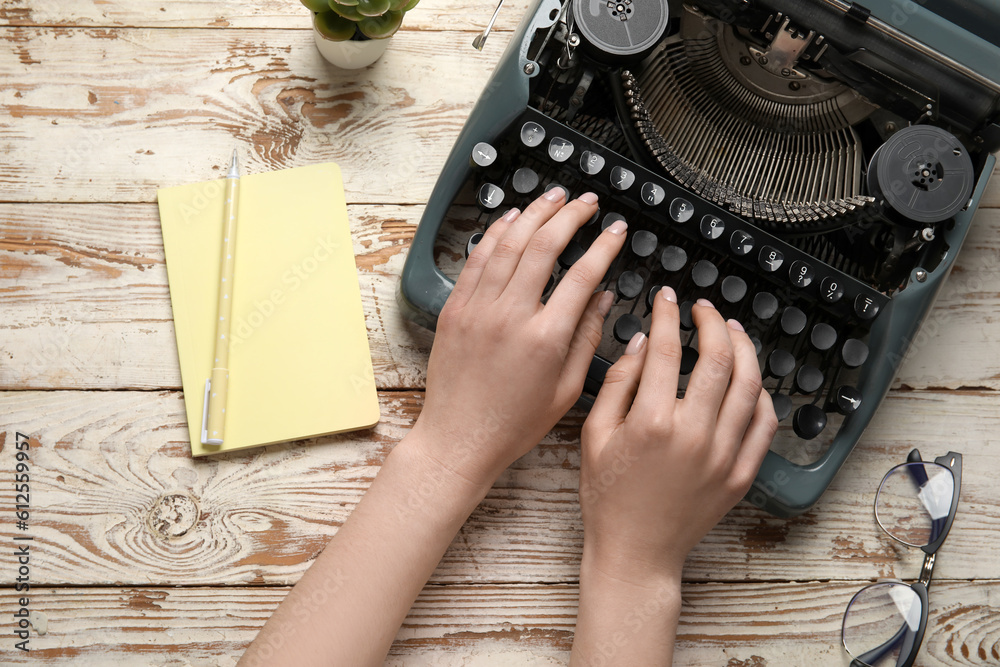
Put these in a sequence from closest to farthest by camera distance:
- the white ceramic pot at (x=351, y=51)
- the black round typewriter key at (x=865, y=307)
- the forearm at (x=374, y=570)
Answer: the forearm at (x=374, y=570) → the black round typewriter key at (x=865, y=307) → the white ceramic pot at (x=351, y=51)

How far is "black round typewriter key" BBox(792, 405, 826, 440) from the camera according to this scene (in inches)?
38.3

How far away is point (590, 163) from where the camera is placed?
3.05 ft

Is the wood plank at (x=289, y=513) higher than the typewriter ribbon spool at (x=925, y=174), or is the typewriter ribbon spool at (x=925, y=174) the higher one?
the typewriter ribbon spool at (x=925, y=174)

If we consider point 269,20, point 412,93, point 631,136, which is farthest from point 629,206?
point 269,20

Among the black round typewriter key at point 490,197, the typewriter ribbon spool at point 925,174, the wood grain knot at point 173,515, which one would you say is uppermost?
the typewriter ribbon spool at point 925,174

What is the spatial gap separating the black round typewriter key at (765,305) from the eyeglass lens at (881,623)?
0.46 m

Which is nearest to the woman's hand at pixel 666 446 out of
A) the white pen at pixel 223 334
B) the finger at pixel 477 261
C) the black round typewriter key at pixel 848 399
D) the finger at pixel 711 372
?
the finger at pixel 711 372

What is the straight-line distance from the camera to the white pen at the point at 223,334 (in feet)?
3.33

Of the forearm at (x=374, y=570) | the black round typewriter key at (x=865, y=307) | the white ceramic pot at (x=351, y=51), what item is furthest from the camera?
the white ceramic pot at (x=351, y=51)

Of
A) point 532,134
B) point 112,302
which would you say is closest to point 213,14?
point 112,302

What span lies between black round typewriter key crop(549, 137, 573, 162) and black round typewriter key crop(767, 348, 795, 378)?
384mm

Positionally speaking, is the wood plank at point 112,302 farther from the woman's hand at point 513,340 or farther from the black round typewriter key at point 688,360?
the black round typewriter key at point 688,360

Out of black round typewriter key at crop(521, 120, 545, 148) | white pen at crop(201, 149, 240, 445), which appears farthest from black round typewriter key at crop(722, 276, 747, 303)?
white pen at crop(201, 149, 240, 445)

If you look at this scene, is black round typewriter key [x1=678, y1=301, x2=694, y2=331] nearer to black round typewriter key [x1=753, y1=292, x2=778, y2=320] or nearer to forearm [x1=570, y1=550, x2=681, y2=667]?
black round typewriter key [x1=753, y1=292, x2=778, y2=320]
